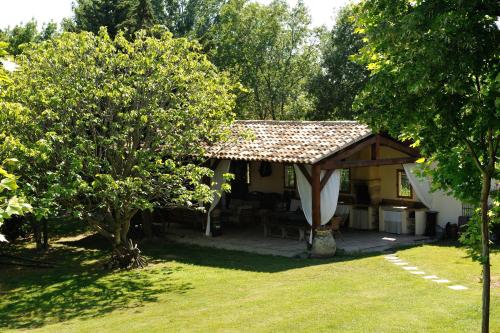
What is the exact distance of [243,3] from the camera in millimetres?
41406

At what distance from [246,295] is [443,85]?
717 cm

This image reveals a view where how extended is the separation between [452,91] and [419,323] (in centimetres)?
452

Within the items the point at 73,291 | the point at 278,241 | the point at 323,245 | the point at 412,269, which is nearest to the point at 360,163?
the point at 323,245

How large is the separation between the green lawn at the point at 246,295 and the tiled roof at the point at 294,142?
289cm

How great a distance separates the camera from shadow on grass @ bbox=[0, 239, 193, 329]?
11.2m

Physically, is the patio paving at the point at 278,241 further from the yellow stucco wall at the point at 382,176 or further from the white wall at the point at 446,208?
the yellow stucco wall at the point at 382,176

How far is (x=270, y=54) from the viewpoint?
39.7m

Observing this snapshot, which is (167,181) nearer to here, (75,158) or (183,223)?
(75,158)

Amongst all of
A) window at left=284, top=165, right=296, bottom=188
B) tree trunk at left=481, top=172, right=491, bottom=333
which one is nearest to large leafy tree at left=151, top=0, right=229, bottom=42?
window at left=284, top=165, right=296, bottom=188

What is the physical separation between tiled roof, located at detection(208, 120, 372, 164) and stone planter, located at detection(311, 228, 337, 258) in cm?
204

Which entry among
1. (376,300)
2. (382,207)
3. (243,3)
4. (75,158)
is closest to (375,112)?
(376,300)

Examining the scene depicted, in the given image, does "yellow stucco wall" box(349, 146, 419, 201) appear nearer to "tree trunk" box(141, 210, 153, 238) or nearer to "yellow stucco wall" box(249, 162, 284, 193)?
"yellow stucco wall" box(249, 162, 284, 193)

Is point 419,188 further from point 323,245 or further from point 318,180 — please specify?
point 323,245

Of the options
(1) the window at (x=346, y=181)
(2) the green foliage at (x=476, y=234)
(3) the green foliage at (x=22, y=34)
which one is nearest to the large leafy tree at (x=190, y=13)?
(3) the green foliage at (x=22, y=34)
